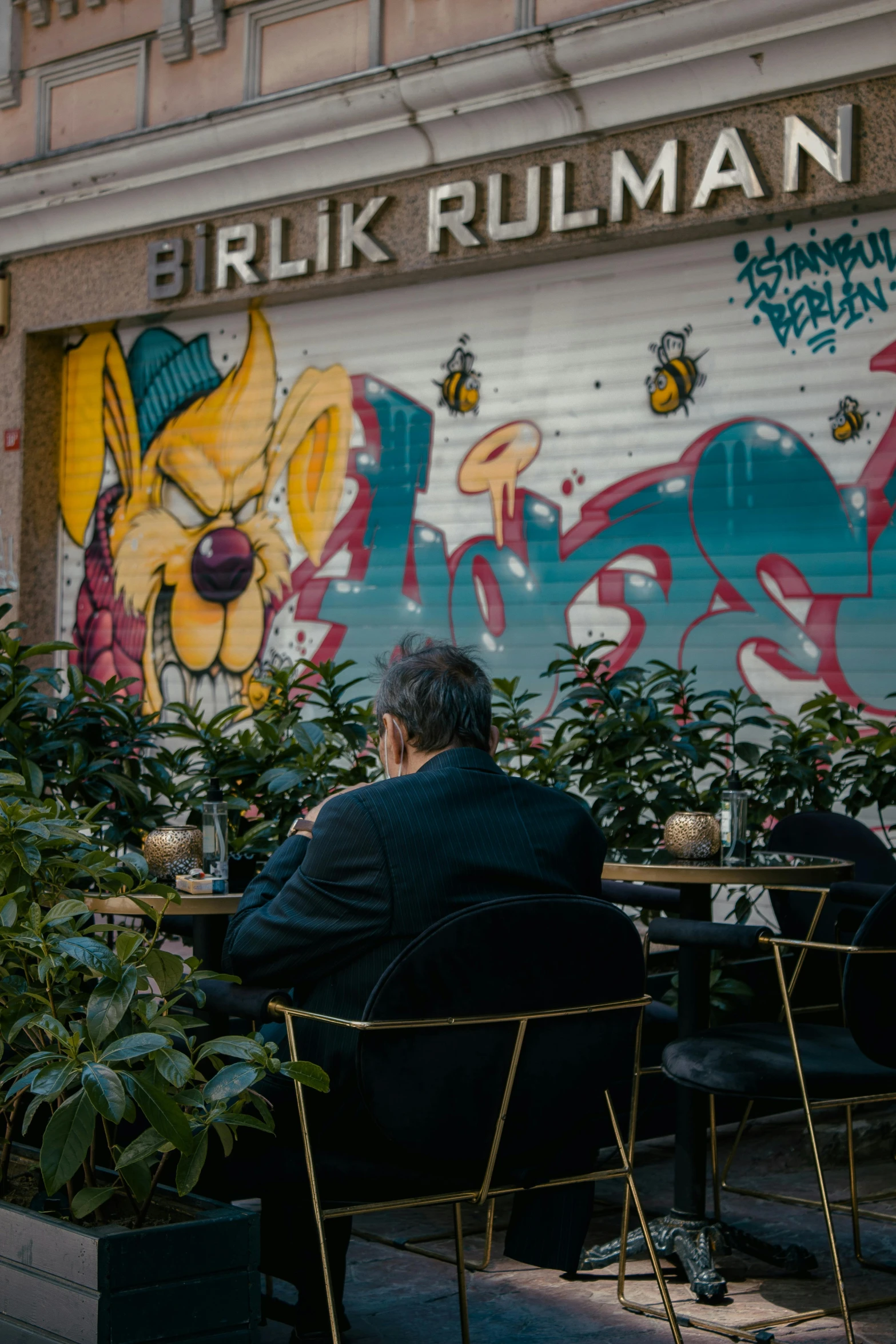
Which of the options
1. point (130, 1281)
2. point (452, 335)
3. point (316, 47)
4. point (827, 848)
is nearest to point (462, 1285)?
point (130, 1281)

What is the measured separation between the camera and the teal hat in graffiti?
9656 millimetres

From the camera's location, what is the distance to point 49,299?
10.2 metres

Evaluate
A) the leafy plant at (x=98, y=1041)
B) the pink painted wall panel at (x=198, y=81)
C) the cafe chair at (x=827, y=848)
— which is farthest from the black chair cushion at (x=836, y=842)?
the pink painted wall panel at (x=198, y=81)

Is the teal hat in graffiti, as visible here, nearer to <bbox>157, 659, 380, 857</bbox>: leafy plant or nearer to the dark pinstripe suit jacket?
<bbox>157, 659, 380, 857</bbox>: leafy plant

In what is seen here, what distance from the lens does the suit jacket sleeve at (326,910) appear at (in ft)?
9.27

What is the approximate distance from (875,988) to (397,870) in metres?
1.18

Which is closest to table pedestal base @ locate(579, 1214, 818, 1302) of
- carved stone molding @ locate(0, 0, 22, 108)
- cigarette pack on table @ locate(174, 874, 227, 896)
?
cigarette pack on table @ locate(174, 874, 227, 896)

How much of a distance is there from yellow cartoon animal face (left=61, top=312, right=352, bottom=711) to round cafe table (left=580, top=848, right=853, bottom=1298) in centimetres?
476

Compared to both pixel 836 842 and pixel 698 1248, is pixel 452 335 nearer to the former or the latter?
pixel 836 842

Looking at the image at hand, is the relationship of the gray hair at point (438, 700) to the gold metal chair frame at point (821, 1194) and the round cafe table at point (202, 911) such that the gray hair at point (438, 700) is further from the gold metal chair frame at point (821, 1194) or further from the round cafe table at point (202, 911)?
the gold metal chair frame at point (821, 1194)

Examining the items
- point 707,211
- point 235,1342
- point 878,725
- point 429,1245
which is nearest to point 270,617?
point 707,211

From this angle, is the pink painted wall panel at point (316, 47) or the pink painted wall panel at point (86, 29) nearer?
the pink painted wall panel at point (316, 47)

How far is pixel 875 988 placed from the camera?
3.35 m

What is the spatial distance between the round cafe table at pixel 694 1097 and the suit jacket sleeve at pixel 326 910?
1.14 metres
